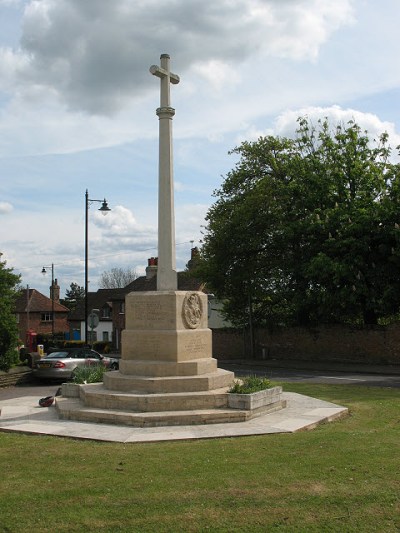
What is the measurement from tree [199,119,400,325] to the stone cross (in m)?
14.6

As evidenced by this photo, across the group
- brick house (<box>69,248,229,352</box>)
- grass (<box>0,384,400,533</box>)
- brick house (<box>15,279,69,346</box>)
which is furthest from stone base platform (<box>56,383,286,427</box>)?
brick house (<box>15,279,69,346</box>)

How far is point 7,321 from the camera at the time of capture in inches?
837

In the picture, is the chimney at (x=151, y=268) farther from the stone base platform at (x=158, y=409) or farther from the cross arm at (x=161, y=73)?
the stone base platform at (x=158, y=409)

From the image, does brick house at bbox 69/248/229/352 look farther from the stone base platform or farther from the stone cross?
the stone base platform

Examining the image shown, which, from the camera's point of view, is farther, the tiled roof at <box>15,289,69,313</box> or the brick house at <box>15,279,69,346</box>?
the tiled roof at <box>15,289,69,313</box>

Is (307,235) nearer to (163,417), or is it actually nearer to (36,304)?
(163,417)

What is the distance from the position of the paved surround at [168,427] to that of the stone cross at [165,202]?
3877 millimetres

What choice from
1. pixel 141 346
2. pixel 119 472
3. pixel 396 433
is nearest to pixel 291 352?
pixel 141 346

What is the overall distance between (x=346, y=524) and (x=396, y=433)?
4.68 meters

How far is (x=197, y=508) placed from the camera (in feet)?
19.4

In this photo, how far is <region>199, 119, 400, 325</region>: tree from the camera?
26938 mm

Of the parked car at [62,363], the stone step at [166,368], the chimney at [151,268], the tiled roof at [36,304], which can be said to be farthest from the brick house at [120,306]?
the stone step at [166,368]

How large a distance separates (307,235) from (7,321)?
15971 millimetres

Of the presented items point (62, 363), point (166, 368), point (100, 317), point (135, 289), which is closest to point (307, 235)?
point (62, 363)
